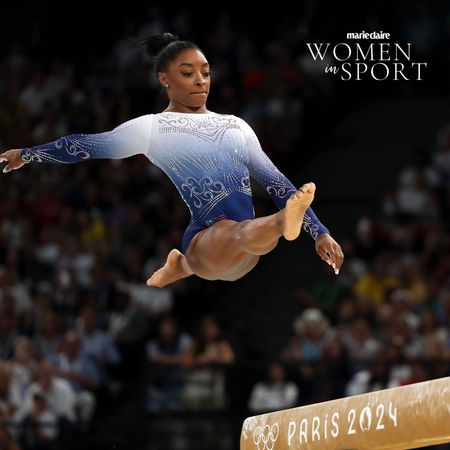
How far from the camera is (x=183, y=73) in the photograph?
6.35 m

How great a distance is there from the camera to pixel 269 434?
251 inches

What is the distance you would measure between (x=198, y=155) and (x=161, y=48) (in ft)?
2.26

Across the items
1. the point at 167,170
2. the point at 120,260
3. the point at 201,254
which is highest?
the point at 120,260

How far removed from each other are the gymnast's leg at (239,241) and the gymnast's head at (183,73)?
0.72 m

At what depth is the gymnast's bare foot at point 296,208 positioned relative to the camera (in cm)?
546

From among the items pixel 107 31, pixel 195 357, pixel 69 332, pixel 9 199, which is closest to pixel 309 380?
pixel 195 357

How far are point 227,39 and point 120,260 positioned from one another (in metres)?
3.77

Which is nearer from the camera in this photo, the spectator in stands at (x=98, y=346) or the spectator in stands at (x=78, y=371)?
the spectator in stands at (x=78, y=371)

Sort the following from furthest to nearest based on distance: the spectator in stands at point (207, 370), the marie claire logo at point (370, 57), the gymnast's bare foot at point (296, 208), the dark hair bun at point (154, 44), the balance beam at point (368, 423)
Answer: the spectator in stands at point (207, 370) → the marie claire logo at point (370, 57) → the dark hair bun at point (154, 44) → the gymnast's bare foot at point (296, 208) → the balance beam at point (368, 423)

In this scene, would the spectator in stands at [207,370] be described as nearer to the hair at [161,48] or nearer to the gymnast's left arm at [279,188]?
the gymnast's left arm at [279,188]

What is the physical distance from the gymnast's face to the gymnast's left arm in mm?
301

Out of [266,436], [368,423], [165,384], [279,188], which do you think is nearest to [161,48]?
[279,188]

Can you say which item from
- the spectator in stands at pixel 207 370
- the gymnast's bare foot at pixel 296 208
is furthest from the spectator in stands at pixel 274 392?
the gymnast's bare foot at pixel 296 208

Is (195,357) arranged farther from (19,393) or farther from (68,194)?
(68,194)
